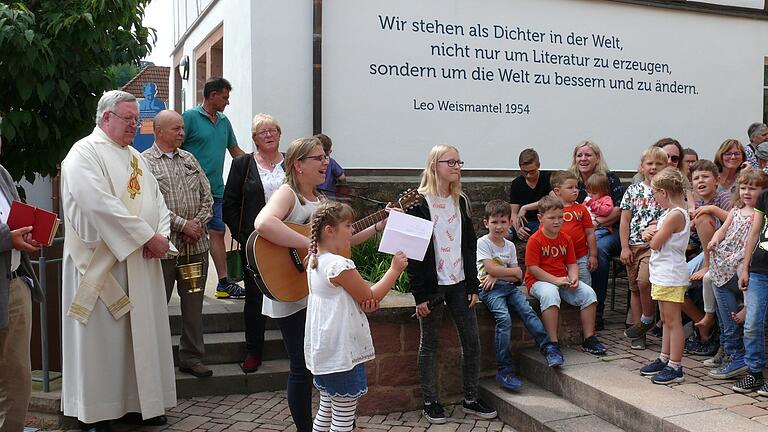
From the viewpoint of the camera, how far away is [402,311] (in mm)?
5242

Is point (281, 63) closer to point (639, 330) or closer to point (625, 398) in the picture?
point (639, 330)

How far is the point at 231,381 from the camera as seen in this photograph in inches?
219

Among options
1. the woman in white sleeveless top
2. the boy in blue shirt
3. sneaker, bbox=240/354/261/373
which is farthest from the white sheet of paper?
sneaker, bbox=240/354/261/373

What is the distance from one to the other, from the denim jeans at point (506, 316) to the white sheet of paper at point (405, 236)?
1412 millimetres

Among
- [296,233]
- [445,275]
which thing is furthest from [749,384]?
[296,233]

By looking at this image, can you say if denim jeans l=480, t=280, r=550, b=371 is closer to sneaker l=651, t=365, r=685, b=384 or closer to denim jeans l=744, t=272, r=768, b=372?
sneaker l=651, t=365, r=685, b=384

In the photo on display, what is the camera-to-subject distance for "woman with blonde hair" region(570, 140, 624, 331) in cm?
627

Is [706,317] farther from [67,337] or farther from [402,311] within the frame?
[67,337]

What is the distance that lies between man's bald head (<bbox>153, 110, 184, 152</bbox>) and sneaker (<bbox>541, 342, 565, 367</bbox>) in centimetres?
303

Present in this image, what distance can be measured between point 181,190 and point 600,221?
3588mm

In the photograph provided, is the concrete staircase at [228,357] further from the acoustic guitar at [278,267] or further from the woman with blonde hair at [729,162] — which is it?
the woman with blonde hair at [729,162]

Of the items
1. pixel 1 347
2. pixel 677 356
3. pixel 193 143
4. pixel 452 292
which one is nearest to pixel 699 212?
pixel 677 356

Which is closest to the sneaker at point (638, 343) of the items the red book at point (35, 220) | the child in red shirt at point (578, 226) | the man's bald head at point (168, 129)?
the child in red shirt at point (578, 226)

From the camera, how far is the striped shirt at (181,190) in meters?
5.24
